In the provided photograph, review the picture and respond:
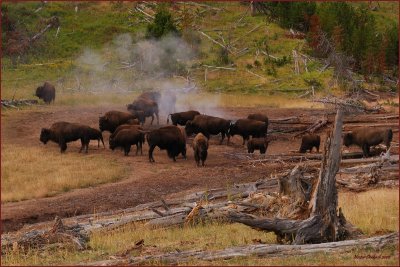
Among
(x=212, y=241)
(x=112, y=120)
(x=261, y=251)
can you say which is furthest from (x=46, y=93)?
(x=261, y=251)

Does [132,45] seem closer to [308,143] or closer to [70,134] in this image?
[70,134]

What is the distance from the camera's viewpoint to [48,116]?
1494 inches

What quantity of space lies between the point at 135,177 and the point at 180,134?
395 centimetres

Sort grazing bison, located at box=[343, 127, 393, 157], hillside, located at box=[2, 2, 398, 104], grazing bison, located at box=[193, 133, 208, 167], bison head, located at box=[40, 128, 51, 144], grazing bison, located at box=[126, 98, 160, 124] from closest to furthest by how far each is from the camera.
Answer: grazing bison, located at box=[193, 133, 208, 167] → grazing bison, located at box=[343, 127, 393, 157] → bison head, located at box=[40, 128, 51, 144] → grazing bison, located at box=[126, 98, 160, 124] → hillside, located at box=[2, 2, 398, 104]

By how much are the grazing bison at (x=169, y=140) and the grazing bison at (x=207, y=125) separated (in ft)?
12.9

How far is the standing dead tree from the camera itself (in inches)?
458

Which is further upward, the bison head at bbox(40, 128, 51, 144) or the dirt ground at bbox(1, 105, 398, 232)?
the bison head at bbox(40, 128, 51, 144)

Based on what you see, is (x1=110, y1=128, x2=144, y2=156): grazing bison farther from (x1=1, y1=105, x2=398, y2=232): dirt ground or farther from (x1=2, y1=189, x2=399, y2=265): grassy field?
(x1=2, y1=189, x2=399, y2=265): grassy field

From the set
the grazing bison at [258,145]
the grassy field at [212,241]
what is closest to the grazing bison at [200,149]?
the grazing bison at [258,145]

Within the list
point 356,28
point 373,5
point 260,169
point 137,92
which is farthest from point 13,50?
point 373,5

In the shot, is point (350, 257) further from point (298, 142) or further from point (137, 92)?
point (137, 92)

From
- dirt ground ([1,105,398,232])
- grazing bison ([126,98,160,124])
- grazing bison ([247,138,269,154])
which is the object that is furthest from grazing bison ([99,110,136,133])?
grazing bison ([247,138,269,154])

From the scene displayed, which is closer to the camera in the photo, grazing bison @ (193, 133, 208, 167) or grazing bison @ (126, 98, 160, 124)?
grazing bison @ (193, 133, 208, 167)

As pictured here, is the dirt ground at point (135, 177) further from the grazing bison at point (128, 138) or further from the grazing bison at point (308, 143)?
the grazing bison at point (308, 143)
